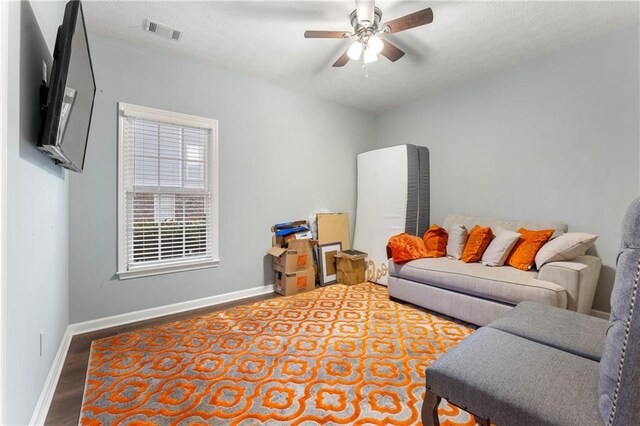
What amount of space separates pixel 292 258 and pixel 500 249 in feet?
7.67

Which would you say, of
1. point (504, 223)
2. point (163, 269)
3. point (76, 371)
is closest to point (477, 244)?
point (504, 223)

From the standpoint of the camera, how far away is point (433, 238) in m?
3.58

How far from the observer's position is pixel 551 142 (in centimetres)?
314

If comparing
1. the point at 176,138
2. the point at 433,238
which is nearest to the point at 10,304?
the point at 176,138

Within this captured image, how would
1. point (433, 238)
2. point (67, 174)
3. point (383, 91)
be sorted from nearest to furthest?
point (67, 174)
point (433, 238)
point (383, 91)

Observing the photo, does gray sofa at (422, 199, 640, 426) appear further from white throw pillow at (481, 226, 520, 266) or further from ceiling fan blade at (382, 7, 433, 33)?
ceiling fan blade at (382, 7, 433, 33)

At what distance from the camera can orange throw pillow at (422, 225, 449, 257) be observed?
3.49 m

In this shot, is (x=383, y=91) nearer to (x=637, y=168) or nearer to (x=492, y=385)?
(x=637, y=168)

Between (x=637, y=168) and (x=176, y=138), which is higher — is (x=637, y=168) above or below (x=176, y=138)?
below

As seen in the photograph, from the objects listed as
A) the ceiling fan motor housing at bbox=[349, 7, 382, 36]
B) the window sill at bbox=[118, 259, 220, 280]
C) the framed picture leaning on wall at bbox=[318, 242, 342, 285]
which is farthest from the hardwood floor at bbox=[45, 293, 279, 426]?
the ceiling fan motor housing at bbox=[349, 7, 382, 36]

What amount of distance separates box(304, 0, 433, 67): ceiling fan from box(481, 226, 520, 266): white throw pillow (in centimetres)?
211

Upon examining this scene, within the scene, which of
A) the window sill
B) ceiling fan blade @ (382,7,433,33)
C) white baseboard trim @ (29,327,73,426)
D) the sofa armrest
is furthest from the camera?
the window sill

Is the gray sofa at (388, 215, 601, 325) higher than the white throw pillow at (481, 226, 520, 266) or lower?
lower

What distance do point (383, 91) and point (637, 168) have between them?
2868mm
